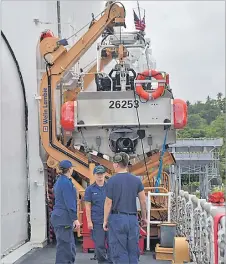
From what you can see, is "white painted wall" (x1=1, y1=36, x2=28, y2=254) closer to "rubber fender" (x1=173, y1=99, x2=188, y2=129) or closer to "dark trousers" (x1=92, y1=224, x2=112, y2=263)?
"dark trousers" (x1=92, y1=224, x2=112, y2=263)

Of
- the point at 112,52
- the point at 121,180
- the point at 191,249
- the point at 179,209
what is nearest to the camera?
the point at 121,180

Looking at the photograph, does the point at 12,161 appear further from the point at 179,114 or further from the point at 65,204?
the point at 179,114

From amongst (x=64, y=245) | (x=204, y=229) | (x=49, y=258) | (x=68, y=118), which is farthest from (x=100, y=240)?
(x=68, y=118)

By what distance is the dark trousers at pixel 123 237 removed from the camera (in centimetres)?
491

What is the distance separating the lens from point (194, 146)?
34.2 metres

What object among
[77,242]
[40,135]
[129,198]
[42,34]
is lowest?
[77,242]

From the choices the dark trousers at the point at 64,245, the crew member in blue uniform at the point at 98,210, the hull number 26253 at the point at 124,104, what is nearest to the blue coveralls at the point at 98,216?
the crew member in blue uniform at the point at 98,210

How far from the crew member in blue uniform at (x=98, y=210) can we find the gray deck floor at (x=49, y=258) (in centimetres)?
105

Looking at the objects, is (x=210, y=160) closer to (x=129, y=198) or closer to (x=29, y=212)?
(x=29, y=212)

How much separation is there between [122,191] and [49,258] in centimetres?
262

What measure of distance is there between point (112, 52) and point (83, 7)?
3.90ft

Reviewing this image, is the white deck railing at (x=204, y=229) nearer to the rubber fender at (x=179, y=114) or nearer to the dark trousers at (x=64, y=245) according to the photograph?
the rubber fender at (x=179, y=114)

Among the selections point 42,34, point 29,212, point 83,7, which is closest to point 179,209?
point 29,212

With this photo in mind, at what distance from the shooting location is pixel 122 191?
4.93 m
